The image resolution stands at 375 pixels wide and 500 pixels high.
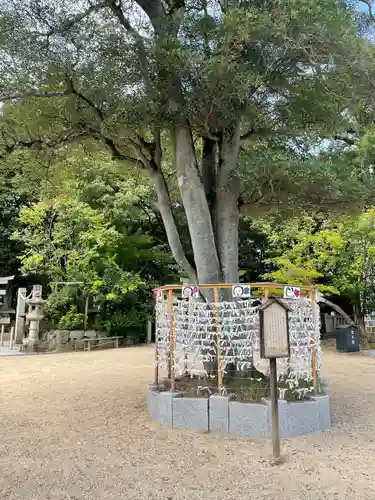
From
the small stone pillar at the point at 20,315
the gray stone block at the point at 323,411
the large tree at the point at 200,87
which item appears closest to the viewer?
the gray stone block at the point at 323,411

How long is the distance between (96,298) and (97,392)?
634cm

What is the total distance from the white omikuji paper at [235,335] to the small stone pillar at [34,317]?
7.44 metres

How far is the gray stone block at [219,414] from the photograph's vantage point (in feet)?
12.3

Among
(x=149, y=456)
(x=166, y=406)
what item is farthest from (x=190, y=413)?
(x=149, y=456)

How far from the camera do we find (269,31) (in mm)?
3949

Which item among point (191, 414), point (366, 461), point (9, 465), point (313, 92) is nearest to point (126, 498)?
point (9, 465)

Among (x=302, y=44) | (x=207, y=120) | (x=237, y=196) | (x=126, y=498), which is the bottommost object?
(x=126, y=498)

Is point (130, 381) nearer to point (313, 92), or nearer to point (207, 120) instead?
point (207, 120)

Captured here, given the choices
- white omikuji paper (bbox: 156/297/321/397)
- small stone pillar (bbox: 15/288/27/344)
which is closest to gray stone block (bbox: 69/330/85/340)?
small stone pillar (bbox: 15/288/27/344)

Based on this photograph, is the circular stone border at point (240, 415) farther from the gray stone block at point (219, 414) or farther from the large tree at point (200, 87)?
the large tree at point (200, 87)

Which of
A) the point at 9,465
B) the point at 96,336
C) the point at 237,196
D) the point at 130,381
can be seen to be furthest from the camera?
the point at 96,336

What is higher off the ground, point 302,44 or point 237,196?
point 302,44

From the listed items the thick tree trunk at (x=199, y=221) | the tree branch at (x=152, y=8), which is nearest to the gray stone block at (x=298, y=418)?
the thick tree trunk at (x=199, y=221)

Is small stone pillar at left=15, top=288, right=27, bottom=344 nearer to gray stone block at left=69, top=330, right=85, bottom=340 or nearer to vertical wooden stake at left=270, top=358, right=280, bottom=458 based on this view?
gray stone block at left=69, top=330, right=85, bottom=340
